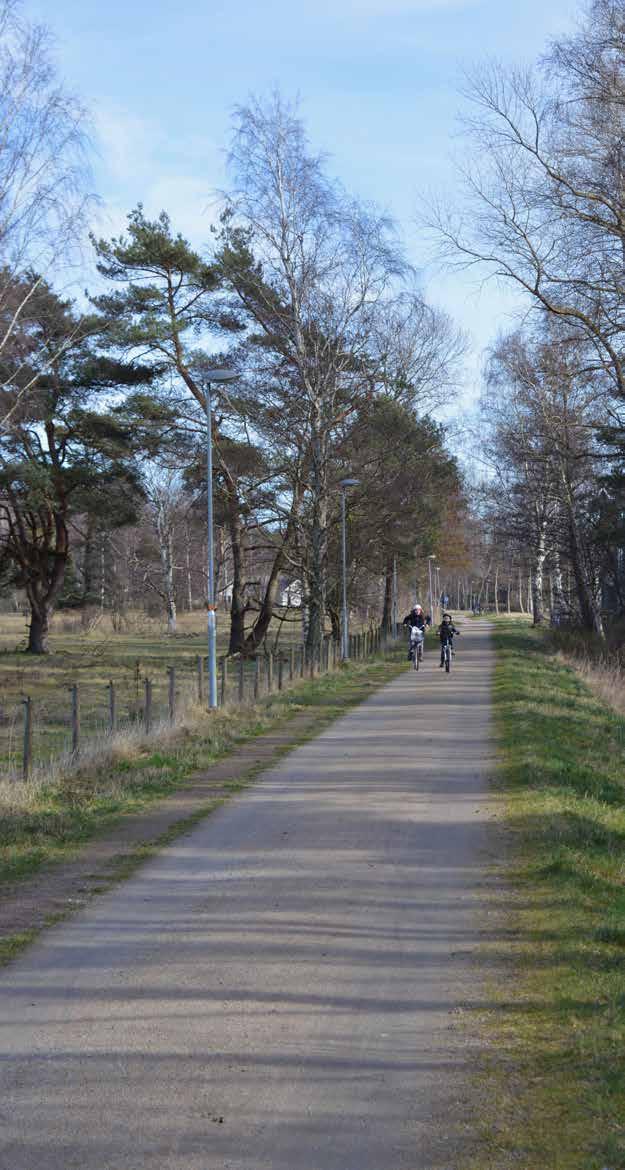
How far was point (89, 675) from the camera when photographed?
118 feet

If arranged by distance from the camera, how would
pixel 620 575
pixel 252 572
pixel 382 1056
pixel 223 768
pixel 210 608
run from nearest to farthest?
pixel 382 1056 < pixel 223 768 < pixel 210 608 < pixel 620 575 < pixel 252 572

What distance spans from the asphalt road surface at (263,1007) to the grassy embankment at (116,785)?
1.13 metres

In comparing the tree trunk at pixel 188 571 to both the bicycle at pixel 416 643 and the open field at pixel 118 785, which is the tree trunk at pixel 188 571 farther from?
the open field at pixel 118 785

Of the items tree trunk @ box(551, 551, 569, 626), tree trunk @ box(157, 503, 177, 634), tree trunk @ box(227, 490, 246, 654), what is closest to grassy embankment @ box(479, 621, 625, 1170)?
tree trunk @ box(227, 490, 246, 654)

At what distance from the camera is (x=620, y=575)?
48.0 metres

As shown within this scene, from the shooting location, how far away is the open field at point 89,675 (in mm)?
20047

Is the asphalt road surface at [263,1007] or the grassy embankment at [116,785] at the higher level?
the grassy embankment at [116,785]

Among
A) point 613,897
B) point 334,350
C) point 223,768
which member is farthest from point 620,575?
point 613,897

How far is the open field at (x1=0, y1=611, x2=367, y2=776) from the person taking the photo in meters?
20.0

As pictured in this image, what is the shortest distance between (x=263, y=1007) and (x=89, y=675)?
30.9 m

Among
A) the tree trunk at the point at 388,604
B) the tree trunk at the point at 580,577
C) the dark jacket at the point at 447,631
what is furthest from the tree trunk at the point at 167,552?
the dark jacket at the point at 447,631

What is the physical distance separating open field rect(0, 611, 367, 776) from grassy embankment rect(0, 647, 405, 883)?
0.95 metres

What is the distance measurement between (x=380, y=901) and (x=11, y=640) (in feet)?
175

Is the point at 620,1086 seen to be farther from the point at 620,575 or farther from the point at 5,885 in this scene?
the point at 620,575
